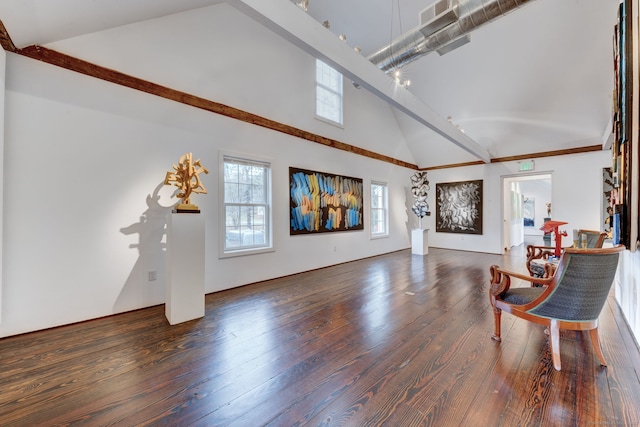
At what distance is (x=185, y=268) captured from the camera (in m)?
2.79

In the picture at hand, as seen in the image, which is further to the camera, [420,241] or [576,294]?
[420,241]

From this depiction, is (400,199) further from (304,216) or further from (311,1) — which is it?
(311,1)

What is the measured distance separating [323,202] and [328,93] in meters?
2.48

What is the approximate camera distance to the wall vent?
2963 millimetres

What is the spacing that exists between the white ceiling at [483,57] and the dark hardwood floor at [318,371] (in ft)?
9.33

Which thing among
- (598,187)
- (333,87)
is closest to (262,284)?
(333,87)

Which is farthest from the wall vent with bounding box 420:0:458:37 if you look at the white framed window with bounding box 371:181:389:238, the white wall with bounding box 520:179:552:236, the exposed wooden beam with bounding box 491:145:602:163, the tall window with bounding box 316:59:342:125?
the white wall with bounding box 520:179:552:236

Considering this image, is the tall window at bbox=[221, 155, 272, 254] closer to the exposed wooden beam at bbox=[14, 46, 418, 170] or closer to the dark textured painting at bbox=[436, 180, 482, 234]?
the exposed wooden beam at bbox=[14, 46, 418, 170]

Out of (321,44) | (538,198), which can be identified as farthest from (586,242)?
(538,198)

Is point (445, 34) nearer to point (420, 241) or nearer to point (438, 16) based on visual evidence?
point (438, 16)

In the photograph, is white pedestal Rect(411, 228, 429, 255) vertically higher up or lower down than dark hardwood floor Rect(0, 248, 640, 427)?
higher up

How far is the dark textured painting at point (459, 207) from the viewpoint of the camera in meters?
7.40

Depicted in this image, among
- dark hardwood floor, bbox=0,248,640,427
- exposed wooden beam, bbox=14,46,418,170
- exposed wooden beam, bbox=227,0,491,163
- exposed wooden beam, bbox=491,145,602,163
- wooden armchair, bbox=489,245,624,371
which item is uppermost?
exposed wooden beam, bbox=227,0,491,163

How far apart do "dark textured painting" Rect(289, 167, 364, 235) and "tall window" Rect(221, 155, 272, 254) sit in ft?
1.69
